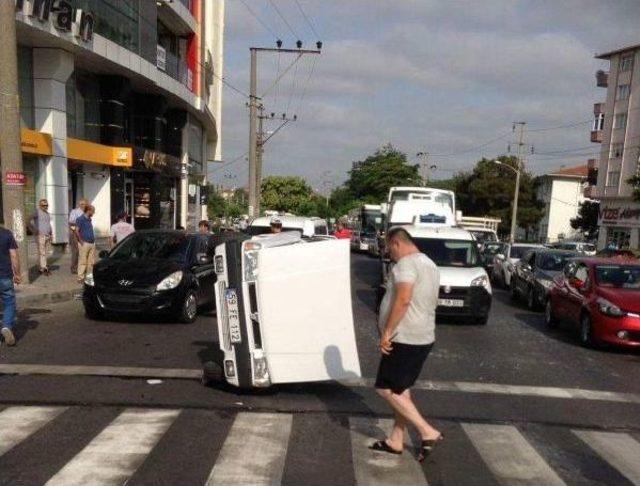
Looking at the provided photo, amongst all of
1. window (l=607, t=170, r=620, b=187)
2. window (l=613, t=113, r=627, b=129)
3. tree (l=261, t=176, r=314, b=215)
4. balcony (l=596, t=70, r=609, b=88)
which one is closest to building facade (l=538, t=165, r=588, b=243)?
balcony (l=596, t=70, r=609, b=88)

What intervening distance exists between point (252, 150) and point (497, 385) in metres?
23.8

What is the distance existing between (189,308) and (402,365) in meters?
6.40

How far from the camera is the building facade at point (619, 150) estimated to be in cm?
5131

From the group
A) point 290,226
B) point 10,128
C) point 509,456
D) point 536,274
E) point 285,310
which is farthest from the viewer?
point 290,226

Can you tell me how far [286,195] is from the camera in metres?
64.4

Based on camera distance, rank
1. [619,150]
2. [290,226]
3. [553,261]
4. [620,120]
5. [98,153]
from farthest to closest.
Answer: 1. [620,120]
2. [619,150]
3. [98,153]
4. [290,226]
5. [553,261]

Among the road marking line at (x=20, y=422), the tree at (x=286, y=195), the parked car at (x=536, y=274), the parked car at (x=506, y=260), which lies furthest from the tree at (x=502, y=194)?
the road marking line at (x=20, y=422)

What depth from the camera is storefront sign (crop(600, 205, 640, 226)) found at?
5012 centimetres

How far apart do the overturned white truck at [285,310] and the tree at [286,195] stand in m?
55.8

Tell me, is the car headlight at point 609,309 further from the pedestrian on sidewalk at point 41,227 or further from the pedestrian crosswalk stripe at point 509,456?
the pedestrian on sidewalk at point 41,227

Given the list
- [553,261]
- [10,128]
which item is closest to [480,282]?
[553,261]

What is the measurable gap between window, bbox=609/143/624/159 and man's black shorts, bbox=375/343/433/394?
55.1m

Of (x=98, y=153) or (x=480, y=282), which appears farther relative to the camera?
(x=98, y=153)

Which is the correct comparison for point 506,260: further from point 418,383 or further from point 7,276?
point 7,276
